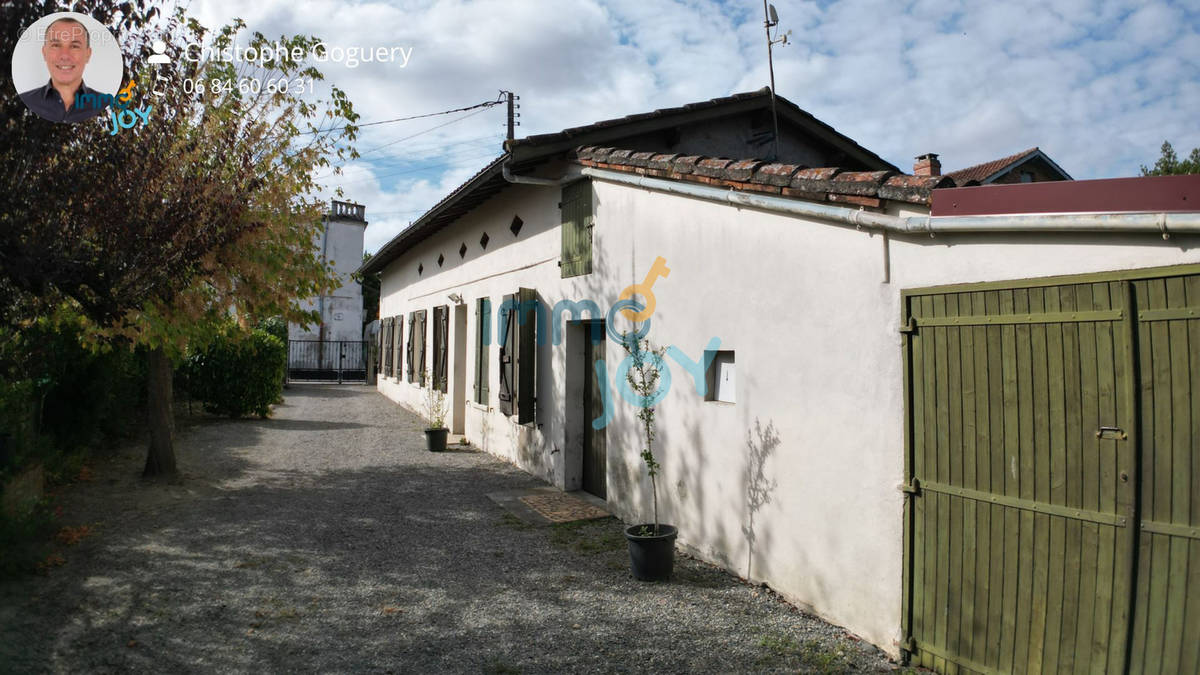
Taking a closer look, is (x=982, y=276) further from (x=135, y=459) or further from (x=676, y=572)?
(x=135, y=459)

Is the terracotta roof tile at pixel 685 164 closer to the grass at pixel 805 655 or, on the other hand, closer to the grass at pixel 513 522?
the grass at pixel 805 655

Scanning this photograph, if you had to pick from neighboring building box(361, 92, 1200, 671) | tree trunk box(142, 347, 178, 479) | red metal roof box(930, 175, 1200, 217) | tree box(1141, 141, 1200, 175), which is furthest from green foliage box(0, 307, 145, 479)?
tree box(1141, 141, 1200, 175)

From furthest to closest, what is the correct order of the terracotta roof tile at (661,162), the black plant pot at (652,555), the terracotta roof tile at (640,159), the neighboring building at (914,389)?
the terracotta roof tile at (640,159) < the terracotta roof tile at (661,162) < the black plant pot at (652,555) < the neighboring building at (914,389)

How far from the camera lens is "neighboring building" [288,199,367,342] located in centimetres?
2669

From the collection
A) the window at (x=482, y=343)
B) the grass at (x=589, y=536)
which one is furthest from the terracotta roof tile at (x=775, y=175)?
the window at (x=482, y=343)

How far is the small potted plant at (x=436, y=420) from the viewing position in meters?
9.94

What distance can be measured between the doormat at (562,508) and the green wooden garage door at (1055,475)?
3438 mm

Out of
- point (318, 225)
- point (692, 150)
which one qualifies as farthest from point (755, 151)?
point (318, 225)

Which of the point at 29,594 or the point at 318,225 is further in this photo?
the point at 318,225

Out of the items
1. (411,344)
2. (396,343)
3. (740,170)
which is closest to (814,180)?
(740,170)

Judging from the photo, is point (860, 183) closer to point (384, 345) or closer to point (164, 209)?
point (164, 209)

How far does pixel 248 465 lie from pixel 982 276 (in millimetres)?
8362

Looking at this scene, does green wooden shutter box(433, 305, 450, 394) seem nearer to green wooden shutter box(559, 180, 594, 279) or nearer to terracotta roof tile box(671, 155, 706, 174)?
green wooden shutter box(559, 180, 594, 279)

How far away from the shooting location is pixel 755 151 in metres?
8.36
